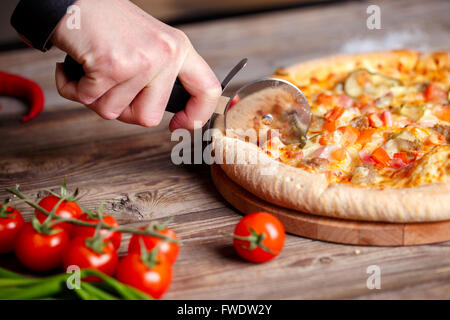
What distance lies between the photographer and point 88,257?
2.11 metres

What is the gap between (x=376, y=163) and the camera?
277 cm

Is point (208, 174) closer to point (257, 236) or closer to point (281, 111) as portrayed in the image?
point (281, 111)

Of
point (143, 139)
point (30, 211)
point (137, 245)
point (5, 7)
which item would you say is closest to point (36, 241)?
point (137, 245)

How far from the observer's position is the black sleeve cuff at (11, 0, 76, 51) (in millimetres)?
2275

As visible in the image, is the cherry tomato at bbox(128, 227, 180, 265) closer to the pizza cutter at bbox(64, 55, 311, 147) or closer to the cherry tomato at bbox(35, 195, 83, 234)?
the cherry tomato at bbox(35, 195, 83, 234)

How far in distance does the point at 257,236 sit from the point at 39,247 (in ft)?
2.95

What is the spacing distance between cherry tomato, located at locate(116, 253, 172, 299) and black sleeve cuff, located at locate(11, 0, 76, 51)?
1.04m

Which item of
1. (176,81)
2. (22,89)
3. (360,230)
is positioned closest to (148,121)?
(176,81)

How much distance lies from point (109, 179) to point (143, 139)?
562mm

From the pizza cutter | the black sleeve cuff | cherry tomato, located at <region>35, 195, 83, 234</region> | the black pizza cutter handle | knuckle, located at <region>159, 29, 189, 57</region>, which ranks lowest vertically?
cherry tomato, located at <region>35, 195, 83, 234</region>

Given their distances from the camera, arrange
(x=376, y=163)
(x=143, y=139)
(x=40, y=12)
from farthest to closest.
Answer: (x=143, y=139)
(x=376, y=163)
(x=40, y=12)

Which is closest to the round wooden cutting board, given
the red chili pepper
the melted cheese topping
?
the melted cheese topping

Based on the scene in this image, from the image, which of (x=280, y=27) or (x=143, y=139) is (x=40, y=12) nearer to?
(x=143, y=139)

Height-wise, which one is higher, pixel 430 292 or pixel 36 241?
pixel 36 241
